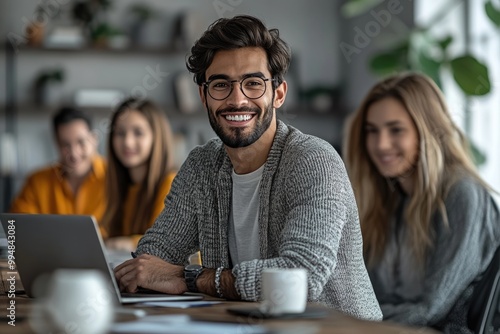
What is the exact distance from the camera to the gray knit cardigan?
191cm

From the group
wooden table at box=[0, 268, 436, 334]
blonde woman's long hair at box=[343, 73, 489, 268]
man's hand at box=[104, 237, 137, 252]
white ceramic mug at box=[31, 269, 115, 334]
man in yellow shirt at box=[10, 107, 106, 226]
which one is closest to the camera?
→ white ceramic mug at box=[31, 269, 115, 334]

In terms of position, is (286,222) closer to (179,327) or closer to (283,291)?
(283,291)

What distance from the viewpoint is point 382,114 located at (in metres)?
3.06

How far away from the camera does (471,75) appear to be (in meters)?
4.09

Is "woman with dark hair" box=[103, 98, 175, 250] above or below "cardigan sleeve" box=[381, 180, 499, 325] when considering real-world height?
above

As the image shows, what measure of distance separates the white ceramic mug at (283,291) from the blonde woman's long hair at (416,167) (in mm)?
1330

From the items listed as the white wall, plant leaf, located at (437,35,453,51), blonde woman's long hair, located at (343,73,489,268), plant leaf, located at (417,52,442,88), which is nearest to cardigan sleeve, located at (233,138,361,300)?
blonde woman's long hair, located at (343,73,489,268)

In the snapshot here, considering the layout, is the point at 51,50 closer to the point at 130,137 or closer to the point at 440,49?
the point at 130,137

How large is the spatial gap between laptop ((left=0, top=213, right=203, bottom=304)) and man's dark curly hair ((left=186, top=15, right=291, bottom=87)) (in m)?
0.67

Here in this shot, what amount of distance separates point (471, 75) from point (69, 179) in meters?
2.09

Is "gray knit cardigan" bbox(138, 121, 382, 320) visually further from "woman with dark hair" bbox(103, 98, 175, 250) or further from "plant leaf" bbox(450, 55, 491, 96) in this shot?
"plant leaf" bbox(450, 55, 491, 96)

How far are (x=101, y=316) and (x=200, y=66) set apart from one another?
46.5 inches

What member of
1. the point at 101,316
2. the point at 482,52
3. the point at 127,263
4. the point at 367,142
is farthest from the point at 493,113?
the point at 101,316

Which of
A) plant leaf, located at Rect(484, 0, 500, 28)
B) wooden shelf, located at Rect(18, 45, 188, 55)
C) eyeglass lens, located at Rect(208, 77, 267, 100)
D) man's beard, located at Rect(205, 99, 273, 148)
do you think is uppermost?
wooden shelf, located at Rect(18, 45, 188, 55)
